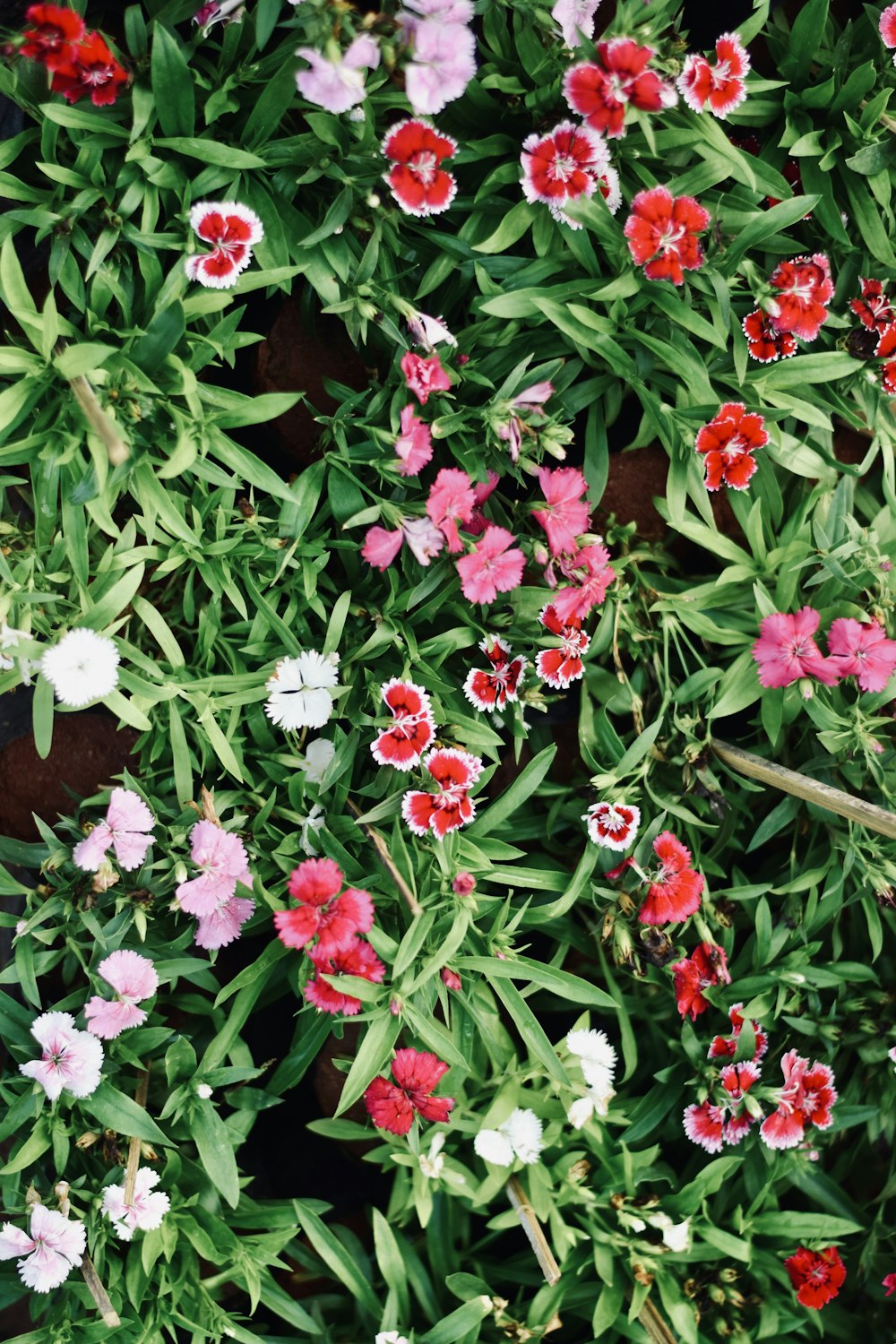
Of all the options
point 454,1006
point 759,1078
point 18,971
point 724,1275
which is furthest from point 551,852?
point 18,971

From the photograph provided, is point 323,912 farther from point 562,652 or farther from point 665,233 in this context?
point 665,233

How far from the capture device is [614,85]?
1.56 metres

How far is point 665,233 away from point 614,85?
0.80ft

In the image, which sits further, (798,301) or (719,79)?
(798,301)

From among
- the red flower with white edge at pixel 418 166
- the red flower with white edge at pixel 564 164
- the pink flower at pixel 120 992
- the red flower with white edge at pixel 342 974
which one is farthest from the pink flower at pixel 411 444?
the pink flower at pixel 120 992

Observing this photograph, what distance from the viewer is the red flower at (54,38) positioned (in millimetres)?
1385

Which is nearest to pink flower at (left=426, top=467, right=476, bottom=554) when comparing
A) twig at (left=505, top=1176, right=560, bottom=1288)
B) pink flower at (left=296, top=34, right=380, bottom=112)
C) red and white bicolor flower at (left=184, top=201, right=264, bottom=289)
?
red and white bicolor flower at (left=184, top=201, right=264, bottom=289)

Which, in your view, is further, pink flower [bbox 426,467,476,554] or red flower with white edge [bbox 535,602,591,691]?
red flower with white edge [bbox 535,602,591,691]

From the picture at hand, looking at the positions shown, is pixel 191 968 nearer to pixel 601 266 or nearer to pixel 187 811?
pixel 187 811

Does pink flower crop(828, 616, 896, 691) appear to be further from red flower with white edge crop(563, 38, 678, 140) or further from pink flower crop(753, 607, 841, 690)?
red flower with white edge crop(563, 38, 678, 140)

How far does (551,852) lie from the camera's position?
213cm

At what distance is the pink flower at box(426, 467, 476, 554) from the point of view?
66.6 inches

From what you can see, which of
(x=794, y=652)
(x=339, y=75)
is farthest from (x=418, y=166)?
(x=794, y=652)

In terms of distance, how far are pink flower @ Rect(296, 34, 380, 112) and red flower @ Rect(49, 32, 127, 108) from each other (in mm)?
274
